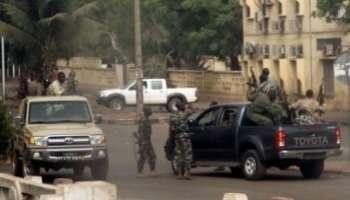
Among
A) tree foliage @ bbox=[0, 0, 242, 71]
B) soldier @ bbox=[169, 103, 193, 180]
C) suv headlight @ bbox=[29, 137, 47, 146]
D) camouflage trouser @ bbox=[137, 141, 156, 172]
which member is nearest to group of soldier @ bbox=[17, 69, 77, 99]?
tree foliage @ bbox=[0, 0, 242, 71]

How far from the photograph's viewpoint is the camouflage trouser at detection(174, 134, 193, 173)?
71.0ft

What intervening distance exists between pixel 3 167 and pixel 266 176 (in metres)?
6.55

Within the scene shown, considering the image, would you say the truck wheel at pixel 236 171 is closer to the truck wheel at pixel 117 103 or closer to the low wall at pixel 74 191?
the low wall at pixel 74 191

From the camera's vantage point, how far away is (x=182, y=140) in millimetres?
21625

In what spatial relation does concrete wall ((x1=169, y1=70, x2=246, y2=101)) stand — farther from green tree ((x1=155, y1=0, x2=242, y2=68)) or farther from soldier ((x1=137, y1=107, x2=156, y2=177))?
soldier ((x1=137, y1=107, x2=156, y2=177))

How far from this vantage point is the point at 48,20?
50.1 meters

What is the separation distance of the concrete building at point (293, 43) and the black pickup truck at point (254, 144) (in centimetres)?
2362

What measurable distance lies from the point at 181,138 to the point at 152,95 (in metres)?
30.5

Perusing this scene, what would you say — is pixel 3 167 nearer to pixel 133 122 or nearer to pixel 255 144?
pixel 255 144

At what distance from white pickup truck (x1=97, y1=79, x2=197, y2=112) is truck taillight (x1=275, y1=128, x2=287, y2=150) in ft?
101

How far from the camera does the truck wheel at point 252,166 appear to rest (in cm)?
2095

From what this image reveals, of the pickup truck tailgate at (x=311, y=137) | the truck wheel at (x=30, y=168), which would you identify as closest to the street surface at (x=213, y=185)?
the truck wheel at (x=30, y=168)

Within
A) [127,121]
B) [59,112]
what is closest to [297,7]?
[127,121]

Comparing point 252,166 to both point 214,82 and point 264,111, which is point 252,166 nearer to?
point 264,111
